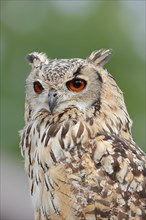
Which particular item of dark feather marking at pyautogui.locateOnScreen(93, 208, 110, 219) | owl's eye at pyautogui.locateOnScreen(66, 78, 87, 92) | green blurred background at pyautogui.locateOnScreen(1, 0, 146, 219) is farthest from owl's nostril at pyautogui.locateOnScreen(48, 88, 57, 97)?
green blurred background at pyautogui.locateOnScreen(1, 0, 146, 219)

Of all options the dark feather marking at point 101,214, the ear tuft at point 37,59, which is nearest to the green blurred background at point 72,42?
the ear tuft at point 37,59

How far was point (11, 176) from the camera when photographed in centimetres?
1667

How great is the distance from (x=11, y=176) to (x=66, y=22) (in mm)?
11475

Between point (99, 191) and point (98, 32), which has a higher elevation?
point (98, 32)

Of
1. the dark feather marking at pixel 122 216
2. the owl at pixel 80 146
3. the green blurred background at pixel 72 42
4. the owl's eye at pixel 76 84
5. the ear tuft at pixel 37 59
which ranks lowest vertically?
the dark feather marking at pixel 122 216

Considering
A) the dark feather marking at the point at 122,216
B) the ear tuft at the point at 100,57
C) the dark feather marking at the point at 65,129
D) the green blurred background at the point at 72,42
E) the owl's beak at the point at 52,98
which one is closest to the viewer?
the dark feather marking at the point at 122,216

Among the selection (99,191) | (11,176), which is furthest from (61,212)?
(11,176)

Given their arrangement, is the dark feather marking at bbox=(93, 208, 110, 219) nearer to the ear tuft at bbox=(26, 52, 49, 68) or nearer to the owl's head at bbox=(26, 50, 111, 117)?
the owl's head at bbox=(26, 50, 111, 117)

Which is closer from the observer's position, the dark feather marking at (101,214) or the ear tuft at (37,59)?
the dark feather marking at (101,214)

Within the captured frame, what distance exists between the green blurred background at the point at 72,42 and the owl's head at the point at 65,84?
47.8 feet

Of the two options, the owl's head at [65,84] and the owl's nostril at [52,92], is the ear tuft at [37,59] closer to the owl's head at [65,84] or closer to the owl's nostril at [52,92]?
the owl's head at [65,84]

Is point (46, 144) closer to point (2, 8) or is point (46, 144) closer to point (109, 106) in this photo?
point (109, 106)

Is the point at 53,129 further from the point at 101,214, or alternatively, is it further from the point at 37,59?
the point at 101,214

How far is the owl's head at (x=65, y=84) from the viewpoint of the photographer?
6492 mm
